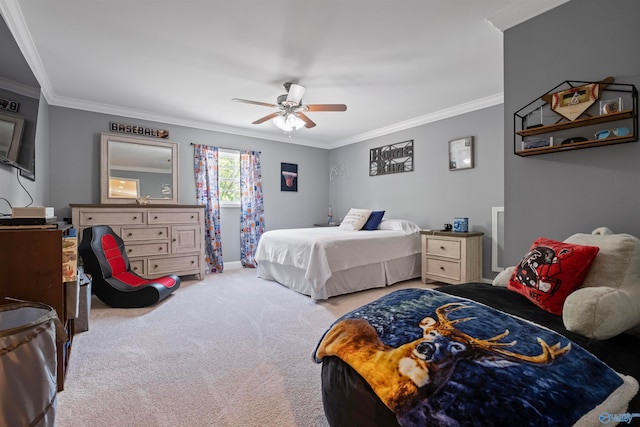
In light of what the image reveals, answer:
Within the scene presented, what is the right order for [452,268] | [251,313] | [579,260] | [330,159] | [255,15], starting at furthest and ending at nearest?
[330,159] → [452,268] → [251,313] → [255,15] → [579,260]

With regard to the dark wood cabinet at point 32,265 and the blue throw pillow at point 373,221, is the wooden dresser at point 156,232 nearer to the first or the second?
the dark wood cabinet at point 32,265

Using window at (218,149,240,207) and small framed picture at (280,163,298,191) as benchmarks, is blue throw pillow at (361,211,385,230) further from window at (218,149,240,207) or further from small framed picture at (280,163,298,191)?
window at (218,149,240,207)

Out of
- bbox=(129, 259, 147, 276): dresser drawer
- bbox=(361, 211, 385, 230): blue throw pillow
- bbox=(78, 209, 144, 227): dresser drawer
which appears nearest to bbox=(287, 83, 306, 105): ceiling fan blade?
bbox=(361, 211, 385, 230): blue throw pillow

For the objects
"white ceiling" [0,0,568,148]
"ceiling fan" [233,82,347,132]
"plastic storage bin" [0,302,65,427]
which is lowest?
"plastic storage bin" [0,302,65,427]

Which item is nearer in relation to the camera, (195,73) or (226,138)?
(195,73)

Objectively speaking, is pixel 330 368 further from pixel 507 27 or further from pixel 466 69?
pixel 466 69

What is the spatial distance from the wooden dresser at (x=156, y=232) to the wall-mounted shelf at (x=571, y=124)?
3.94m

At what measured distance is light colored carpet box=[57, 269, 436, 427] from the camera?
149 centimetres

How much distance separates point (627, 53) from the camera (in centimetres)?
164

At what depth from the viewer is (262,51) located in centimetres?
257

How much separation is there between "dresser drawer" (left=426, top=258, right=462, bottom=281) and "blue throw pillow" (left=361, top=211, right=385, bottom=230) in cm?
100

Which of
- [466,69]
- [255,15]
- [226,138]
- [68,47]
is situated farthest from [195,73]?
[466,69]

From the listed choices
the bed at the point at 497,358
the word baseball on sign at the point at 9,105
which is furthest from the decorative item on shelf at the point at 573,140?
the word baseball on sign at the point at 9,105

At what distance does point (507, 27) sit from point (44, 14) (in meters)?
3.32
